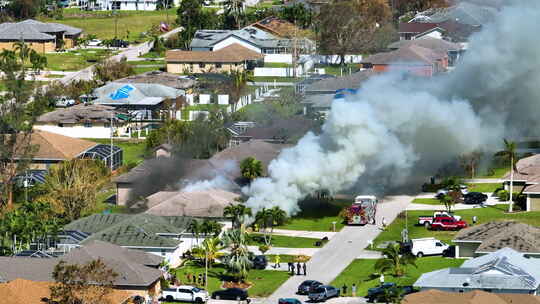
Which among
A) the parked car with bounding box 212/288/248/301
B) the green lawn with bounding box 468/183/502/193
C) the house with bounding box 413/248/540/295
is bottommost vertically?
the green lawn with bounding box 468/183/502/193

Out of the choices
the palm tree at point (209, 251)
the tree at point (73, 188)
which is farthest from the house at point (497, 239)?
the tree at point (73, 188)

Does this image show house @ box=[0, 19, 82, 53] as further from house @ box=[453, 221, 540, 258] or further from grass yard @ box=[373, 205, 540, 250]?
house @ box=[453, 221, 540, 258]

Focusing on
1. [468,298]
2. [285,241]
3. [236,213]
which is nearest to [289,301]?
[468,298]

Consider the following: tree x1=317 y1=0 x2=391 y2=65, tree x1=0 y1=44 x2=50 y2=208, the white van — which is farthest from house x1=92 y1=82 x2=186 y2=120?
the white van

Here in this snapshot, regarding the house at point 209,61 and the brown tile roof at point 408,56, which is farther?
the house at point 209,61

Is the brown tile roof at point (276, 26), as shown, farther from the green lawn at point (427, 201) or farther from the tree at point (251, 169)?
the green lawn at point (427, 201)
